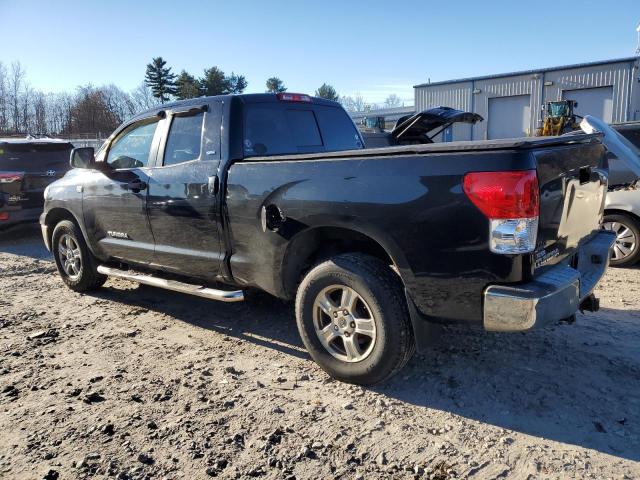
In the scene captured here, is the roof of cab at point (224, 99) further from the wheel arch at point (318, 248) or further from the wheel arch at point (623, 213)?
the wheel arch at point (623, 213)

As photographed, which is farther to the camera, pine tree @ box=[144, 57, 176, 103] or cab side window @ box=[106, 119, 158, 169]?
pine tree @ box=[144, 57, 176, 103]

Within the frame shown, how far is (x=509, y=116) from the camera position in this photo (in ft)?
97.1

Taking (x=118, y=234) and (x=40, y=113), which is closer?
(x=118, y=234)

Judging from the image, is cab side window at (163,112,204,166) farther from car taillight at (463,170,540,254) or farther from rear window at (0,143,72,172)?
rear window at (0,143,72,172)

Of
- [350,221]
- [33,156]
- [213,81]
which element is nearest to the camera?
[350,221]

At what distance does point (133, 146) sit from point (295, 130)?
1.65 m

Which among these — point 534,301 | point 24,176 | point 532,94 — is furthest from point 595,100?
point 534,301

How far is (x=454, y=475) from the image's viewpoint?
101 inches

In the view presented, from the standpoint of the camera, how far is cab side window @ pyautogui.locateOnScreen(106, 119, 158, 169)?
4.95 metres

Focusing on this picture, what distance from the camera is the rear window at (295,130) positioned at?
4367 millimetres

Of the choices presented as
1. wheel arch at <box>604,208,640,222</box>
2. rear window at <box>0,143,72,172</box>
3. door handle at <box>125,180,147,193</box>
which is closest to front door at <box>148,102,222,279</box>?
door handle at <box>125,180,147,193</box>

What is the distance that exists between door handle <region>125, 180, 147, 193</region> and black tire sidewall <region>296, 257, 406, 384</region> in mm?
2003

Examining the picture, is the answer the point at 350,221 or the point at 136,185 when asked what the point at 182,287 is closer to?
the point at 136,185

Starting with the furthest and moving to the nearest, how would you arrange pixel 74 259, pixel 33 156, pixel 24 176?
pixel 33 156 → pixel 24 176 → pixel 74 259
